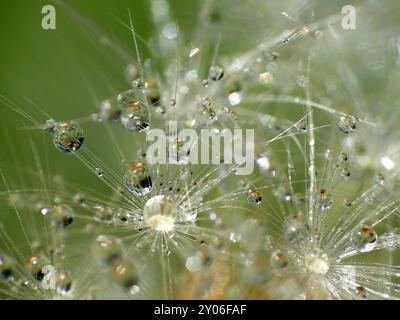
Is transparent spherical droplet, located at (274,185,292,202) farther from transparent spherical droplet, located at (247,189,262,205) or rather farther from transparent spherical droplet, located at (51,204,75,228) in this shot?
transparent spherical droplet, located at (51,204,75,228)

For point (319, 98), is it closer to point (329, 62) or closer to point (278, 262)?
point (329, 62)

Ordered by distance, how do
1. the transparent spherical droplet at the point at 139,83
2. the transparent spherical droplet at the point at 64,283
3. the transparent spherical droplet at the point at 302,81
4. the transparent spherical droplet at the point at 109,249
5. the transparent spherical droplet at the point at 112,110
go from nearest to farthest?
the transparent spherical droplet at the point at 109,249, the transparent spherical droplet at the point at 64,283, the transparent spherical droplet at the point at 112,110, the transparent spherical droplet at the point at 139,83, the transparent spherical droplet at the point at 302,81

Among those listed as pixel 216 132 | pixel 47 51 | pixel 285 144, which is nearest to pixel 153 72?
pixel 216 132

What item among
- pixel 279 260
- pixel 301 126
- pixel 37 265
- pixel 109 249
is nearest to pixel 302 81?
pixel 301 126

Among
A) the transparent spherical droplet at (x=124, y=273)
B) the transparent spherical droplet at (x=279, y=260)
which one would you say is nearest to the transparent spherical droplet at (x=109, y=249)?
the transparent spherical droplet at (x=124, y=273)

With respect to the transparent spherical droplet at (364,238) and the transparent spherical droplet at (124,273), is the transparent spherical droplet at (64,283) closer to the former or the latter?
the transparent spherical droplet at (124,273)

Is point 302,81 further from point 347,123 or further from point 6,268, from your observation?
point 6,268
